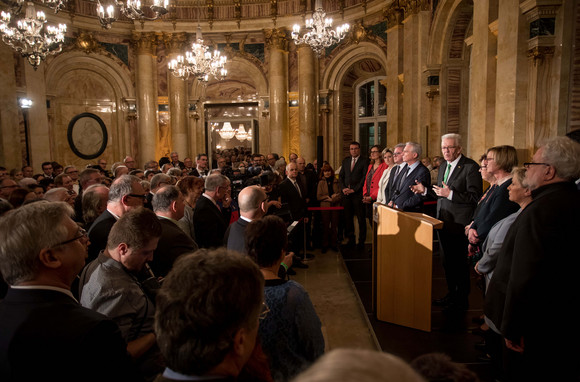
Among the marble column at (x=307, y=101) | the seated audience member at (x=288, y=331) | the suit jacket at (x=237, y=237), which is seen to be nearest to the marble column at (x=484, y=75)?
the suit jacket at (x=237, y=237)

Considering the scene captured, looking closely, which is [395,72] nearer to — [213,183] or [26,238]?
[213,183]

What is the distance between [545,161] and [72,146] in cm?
1354

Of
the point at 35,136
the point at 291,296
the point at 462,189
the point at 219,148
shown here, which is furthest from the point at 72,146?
the point at 291,296

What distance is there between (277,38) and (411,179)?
9.61 meters

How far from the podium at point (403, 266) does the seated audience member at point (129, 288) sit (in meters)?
2.25

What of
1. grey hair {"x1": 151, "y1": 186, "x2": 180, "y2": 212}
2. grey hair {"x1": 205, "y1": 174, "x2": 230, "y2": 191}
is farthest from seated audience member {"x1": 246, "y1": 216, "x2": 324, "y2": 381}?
grey hair {"x1": 205, "y1": 174, "x2": 230, "y2": 191}

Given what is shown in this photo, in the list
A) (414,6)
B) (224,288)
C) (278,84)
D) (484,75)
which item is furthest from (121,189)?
(278,84)

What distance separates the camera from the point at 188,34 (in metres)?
13.4

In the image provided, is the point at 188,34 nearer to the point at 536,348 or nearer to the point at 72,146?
the point at 72,146

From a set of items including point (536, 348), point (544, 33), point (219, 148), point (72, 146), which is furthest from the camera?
point (219, 148)

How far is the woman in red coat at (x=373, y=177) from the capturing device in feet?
22.1

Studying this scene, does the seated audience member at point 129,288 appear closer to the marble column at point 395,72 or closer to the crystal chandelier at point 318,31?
the crystal chandelier at point 318,31

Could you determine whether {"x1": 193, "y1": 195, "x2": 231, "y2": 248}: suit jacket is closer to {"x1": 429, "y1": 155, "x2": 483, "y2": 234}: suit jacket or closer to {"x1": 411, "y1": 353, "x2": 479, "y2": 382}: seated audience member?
{"x1": 429, "y1": 155, "x2": 483, "y2": 234}: suit jacket

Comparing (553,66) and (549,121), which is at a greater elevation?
(553,66)
